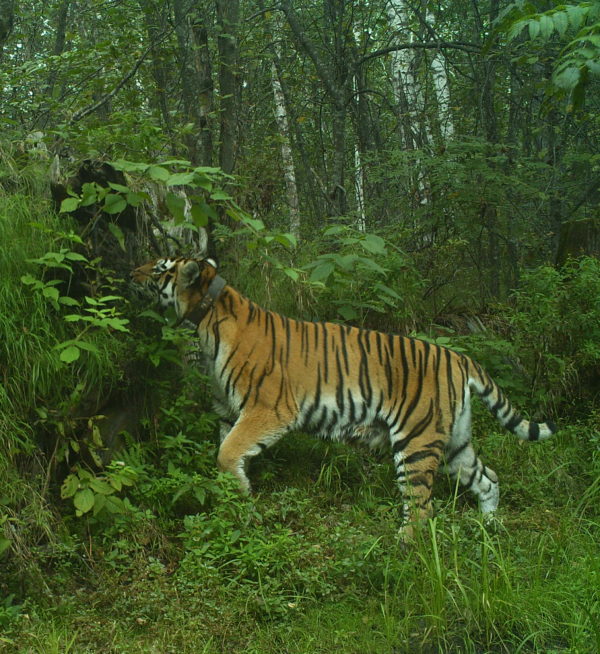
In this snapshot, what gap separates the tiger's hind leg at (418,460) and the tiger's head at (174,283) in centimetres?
179

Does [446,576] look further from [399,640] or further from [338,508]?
[338,508]

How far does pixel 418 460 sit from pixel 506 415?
752 millimetres

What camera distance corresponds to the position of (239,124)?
934 cm

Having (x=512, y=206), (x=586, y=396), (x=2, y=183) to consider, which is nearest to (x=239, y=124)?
(x=512, y=206)

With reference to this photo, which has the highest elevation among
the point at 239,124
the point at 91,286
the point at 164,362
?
the point at 239,124

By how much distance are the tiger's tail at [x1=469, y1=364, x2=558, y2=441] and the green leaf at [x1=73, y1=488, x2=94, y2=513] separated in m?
2.77

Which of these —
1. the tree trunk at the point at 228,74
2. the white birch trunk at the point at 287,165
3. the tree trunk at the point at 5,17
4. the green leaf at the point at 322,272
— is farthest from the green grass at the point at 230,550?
the white birch trunk at the point at 287,165

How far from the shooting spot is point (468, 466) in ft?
16.5

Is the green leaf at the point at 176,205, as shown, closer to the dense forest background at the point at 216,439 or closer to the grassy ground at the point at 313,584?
the dense forest background at the point at 216,439

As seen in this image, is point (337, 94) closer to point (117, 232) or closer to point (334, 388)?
point (117, 232)

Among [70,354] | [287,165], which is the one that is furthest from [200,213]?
[287,165]

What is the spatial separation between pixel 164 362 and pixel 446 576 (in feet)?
8.85

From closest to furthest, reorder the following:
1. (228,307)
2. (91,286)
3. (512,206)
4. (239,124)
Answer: (91,286)
(228,307)
(512,206)
(239,124)

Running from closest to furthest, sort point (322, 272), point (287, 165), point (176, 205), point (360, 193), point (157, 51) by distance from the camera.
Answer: point (176, 205), point (322, 272), point (157, 51), point (287, 165), point (360, 193)
